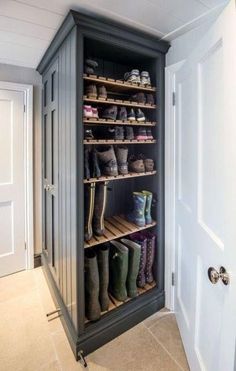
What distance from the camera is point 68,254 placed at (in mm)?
1636

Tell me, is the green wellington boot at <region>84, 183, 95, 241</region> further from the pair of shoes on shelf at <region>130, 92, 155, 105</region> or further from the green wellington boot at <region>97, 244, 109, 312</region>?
the pair of shoes on shelf at <region>130, 92, 155, 105</region>

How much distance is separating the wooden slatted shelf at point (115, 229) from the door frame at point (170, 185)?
160 mm

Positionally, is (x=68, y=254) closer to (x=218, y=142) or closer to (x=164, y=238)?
(x=164, y=238)

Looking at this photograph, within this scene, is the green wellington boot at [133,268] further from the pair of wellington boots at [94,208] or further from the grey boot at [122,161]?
the grey boot at [122,161]

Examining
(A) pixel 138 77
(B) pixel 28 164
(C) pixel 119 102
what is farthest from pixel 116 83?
(B) pixel 28 164

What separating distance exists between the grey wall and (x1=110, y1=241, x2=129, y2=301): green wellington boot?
109 cm

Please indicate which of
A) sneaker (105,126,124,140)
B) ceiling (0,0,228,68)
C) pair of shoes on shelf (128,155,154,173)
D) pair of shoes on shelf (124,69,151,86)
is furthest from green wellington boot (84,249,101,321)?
ceiling (0,0,228,68)

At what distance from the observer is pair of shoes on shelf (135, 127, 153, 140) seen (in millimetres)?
1798

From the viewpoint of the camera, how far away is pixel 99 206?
1622 millimetres

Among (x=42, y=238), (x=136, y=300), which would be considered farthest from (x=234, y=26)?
(x=42, y=238)

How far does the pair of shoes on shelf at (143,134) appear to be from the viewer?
180cm

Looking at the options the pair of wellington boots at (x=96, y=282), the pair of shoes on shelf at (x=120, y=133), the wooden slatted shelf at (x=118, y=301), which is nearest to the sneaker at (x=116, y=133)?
the pair of shoes on shelf at (x=120, y=133)

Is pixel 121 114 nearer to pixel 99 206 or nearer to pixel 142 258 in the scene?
pixel 99 206

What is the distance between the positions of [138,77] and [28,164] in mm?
1384
